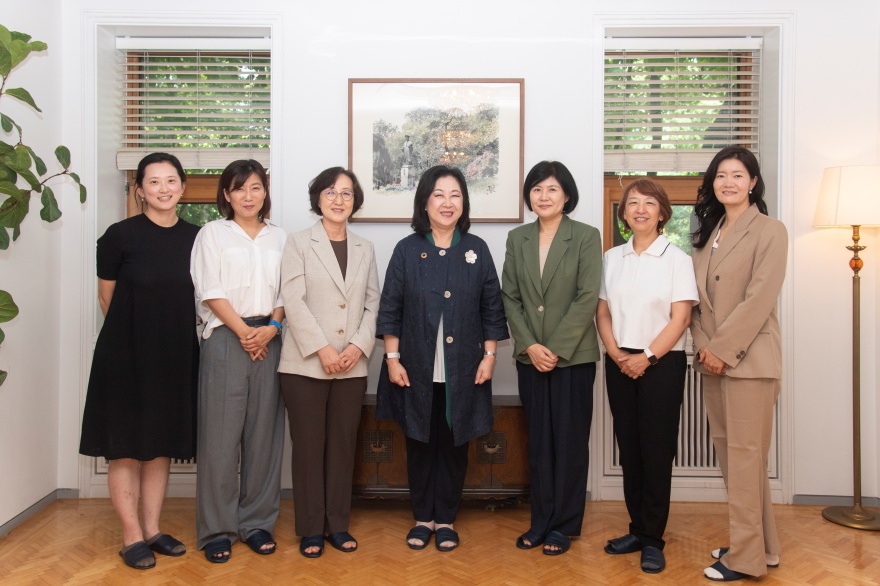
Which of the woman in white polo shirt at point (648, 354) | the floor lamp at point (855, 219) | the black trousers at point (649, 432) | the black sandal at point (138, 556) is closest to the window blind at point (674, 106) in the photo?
the floor lamp at point (855, 219)

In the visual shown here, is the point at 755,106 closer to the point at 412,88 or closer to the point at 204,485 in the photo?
the point at 412,88

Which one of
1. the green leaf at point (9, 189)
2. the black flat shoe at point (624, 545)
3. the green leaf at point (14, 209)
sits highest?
the green leaf at point (9, 189)

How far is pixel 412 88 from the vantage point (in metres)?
3.50

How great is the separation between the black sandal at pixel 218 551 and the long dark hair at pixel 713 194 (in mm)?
2253

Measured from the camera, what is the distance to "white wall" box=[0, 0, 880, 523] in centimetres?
344

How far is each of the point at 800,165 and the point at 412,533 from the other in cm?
263

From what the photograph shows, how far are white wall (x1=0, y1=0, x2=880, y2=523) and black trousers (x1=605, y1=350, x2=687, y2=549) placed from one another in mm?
895

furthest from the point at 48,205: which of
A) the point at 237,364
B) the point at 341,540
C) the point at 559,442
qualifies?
the point at 559,442

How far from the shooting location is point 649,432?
2.65 meters

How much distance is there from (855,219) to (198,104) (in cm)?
337

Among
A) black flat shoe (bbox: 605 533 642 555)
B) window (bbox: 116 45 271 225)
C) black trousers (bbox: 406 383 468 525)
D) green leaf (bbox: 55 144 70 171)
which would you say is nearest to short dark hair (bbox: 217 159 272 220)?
green leaf (bbox: 55 144 70 171)

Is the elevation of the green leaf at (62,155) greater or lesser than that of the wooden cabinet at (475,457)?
greater

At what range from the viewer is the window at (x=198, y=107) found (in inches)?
146

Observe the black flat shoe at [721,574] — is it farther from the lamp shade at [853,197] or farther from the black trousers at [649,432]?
the lamp shade at [853,197]
